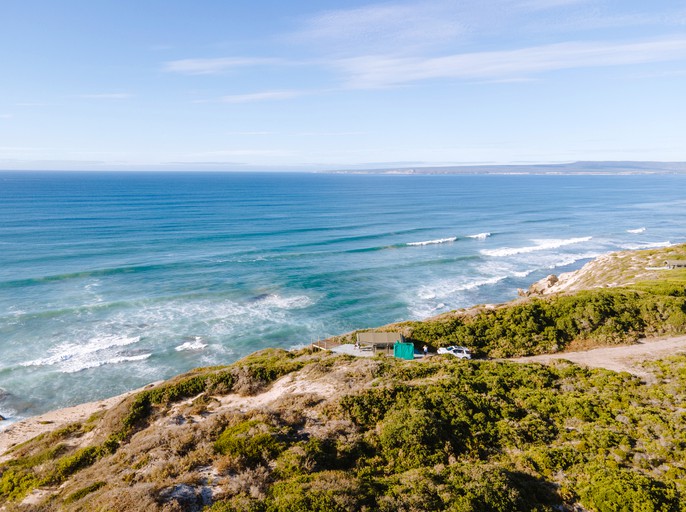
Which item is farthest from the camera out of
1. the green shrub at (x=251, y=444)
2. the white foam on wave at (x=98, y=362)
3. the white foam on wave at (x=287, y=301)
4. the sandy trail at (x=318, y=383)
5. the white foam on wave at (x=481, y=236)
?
the white foam on wave at (x=481, y=236)

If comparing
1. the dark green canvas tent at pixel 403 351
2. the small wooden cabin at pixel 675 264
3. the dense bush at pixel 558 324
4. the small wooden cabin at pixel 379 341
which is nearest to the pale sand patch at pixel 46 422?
the small wooden cabin at pixel 379 341

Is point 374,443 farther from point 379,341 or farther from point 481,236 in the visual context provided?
point 481,236

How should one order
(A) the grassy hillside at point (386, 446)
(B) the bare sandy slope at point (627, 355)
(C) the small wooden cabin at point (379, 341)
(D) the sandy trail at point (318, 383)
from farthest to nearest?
1. (C) the small wooden cabin at point (379, 341)
2. (B) the bare sandy slope at point (627, 355)
3. (D) the sandy trail at point (318, 383)
4. (A) the grassy hillside at point (386, 446)

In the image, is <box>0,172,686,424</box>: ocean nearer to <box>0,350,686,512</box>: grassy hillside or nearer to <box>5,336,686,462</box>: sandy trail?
<box>5,336,686,462</box>: sandy trail

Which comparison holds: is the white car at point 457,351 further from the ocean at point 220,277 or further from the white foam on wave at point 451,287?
the white foam on wave at point 451,287

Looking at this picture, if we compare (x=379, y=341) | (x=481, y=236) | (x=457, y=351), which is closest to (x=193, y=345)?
(x=379, y=341)

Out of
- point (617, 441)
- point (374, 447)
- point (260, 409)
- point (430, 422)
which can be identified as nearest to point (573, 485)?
point (617, 441)
